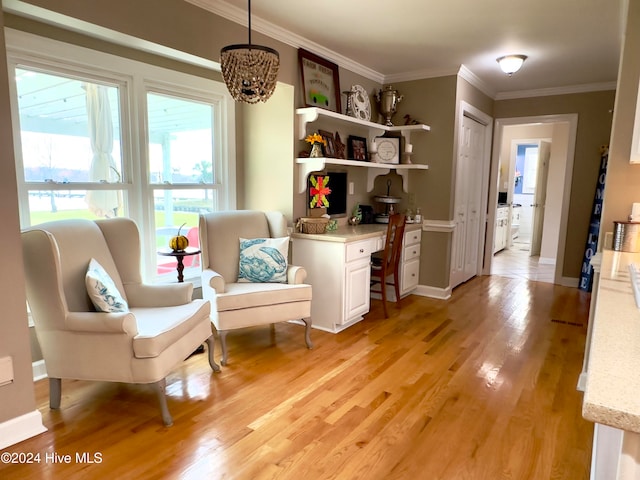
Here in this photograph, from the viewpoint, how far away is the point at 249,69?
2.21m

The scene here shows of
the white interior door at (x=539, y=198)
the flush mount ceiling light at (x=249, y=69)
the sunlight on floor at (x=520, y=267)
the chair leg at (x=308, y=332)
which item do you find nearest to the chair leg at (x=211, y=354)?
the chair leg at (x=308, y=332)

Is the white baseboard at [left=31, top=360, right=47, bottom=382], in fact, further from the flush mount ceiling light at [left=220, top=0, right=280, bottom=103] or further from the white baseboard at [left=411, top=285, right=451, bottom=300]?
the white baseboard at [left=411, top=285, right=451, bottom=300]

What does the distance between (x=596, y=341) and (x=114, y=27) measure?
2606mm

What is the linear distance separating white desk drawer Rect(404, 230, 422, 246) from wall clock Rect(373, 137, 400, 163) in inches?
31.1

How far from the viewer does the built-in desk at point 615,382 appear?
0.70 metres

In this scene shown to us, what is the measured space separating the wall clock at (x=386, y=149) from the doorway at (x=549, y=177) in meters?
1.78

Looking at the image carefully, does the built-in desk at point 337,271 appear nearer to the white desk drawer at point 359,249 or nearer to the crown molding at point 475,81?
the white desk drawer at point 359,249

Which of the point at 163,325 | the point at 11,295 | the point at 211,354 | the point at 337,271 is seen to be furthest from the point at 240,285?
the point at 11,295

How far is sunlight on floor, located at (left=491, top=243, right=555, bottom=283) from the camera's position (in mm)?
5773

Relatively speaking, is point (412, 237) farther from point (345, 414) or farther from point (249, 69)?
point (249, 69)

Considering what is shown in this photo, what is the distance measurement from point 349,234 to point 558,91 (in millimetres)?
3451

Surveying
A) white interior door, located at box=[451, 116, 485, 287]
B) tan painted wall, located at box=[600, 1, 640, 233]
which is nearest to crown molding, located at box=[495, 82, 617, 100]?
white interior door, located at box=[451, 116, 485, 287]

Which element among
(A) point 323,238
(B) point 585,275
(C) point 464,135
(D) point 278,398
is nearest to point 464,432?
(D) point 278,398

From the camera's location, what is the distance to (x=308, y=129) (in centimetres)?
375
